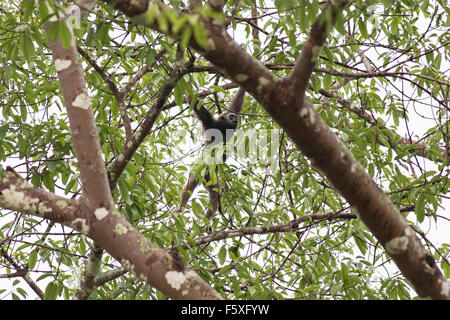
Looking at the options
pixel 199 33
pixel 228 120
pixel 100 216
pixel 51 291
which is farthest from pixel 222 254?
pixel 228 120

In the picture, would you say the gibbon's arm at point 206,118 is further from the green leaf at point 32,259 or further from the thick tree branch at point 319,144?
the thick tree branch at point 319,144

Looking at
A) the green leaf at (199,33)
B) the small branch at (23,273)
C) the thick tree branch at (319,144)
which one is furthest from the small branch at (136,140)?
the green leaf at (199,33)

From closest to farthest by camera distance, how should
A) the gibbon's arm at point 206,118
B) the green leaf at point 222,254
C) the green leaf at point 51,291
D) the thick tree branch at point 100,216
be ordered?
the thick tree branch at point 100,216 → the green leaf at point 51,291 → the green leaf at point 222,254 → the gibbon's arm at point 206,118

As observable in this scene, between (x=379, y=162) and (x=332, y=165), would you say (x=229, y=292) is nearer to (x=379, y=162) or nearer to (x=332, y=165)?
(x=379, y=162)

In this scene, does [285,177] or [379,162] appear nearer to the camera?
[379,162]

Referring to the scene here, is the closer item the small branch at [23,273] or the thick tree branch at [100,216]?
the thick tree branch at [100,216]

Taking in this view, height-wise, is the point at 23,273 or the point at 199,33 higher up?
the point at 23,273

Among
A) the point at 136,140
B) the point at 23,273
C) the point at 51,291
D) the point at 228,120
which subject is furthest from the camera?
the point at 228,120

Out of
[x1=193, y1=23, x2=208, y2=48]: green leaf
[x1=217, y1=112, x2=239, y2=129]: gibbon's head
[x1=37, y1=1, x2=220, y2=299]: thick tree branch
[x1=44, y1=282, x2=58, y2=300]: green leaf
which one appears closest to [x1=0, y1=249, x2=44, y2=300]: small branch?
[x1=44, y1=282, x2=58, y2=300]: green leaf

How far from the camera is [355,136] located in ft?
9.48

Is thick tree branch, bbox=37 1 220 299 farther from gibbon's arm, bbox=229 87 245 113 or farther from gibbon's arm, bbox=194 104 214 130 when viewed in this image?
gibbon's arm, bbox=194 104 214 130

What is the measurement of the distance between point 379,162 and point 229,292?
1.40m

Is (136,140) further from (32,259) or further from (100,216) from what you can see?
(32,259)
